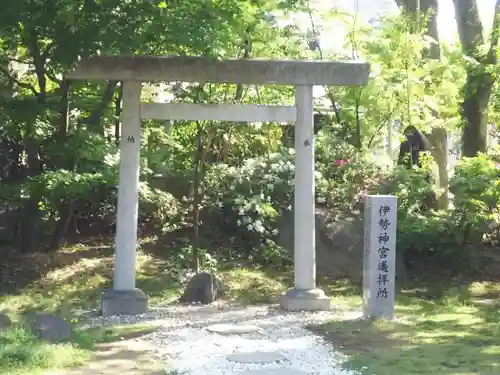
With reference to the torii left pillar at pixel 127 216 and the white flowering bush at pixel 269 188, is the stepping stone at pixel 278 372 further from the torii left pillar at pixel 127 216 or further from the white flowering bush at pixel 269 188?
the white flowering bush at pixel 269 188

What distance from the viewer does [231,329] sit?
9.41 meters

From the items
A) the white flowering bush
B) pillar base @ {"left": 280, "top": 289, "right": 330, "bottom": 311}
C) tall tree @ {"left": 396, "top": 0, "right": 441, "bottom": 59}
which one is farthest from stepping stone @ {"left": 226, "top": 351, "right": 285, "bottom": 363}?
tall tree @ {"left": 396, "top": 0, "right": 441, "bottom": 59}

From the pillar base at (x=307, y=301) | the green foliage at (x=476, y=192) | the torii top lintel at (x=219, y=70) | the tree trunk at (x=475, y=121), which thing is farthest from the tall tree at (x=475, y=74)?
the pillar base at (x=307, y=301)

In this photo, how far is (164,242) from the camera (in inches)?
587

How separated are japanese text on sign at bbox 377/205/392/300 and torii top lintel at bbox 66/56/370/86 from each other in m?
2.12

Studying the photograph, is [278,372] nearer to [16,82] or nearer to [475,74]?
[16,82]

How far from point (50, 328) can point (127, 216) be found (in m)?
2.84

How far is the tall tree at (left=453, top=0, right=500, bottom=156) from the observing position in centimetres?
1523

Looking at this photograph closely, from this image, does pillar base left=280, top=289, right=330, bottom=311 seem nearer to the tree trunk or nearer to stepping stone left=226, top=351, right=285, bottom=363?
stepping stone left=226, top=351, right=285, bottom=363

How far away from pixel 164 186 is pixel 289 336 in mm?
7514

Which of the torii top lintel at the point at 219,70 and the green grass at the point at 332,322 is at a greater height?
the torii top lintel at the point at 219,70

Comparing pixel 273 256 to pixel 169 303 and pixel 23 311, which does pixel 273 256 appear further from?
pixel 23 311

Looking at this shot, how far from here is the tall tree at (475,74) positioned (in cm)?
1523

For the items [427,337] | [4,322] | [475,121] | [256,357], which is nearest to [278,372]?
[256,357]
